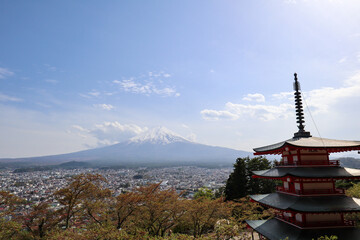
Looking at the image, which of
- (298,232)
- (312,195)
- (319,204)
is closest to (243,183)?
(312,195)

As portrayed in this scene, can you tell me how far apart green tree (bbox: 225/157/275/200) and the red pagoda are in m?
13.5

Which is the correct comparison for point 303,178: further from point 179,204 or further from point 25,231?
point 25,231

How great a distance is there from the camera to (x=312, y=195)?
10.2 meters

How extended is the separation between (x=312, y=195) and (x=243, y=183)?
50.8 feet

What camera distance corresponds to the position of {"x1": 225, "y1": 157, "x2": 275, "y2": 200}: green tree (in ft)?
82.0

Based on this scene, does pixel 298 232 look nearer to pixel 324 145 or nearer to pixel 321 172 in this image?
pixel 321 172

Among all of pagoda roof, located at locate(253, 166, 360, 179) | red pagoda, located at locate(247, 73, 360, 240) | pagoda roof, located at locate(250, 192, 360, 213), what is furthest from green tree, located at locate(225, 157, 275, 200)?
pagoda roof, located at locate(253, 166, 360, 179)

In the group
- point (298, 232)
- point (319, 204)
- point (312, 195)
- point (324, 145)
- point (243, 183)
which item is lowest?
point (243, 183)

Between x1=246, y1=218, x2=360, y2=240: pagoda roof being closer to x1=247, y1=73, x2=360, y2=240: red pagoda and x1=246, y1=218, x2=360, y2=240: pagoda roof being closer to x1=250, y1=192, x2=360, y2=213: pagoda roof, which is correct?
x1=247, y1=73, x2=360, y2=240: red pagoda

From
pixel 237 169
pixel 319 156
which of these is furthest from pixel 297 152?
pixel 237 169

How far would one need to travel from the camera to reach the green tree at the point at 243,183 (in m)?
25.0

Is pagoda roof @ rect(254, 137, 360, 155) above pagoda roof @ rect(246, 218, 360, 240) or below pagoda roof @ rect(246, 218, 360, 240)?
above

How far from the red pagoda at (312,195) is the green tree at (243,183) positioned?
1352 cm

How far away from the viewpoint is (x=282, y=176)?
10430mm
